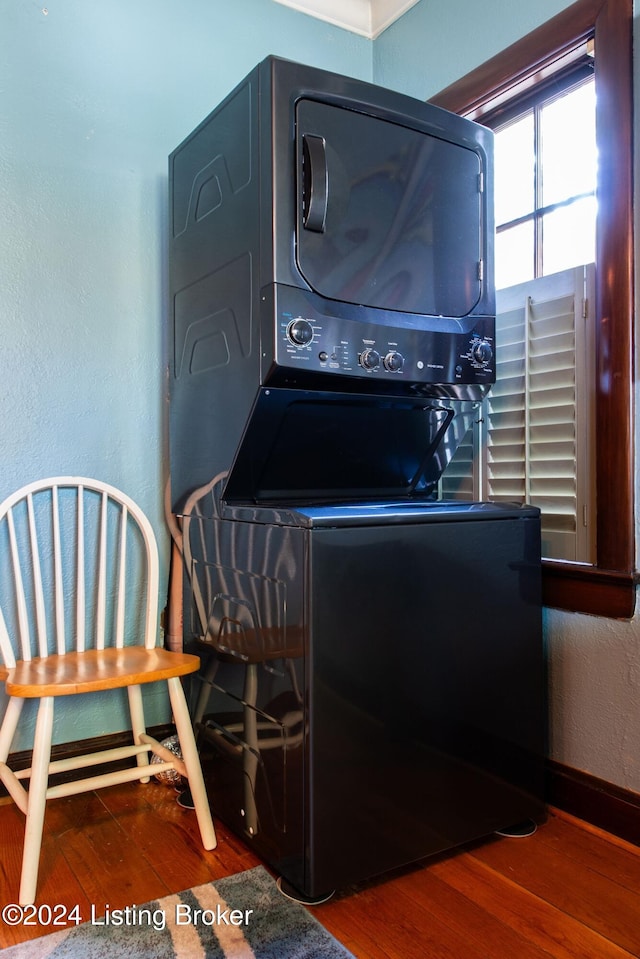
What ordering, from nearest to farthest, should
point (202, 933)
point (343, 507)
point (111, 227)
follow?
point (202, 933), point (343, 507), point (111, 227)

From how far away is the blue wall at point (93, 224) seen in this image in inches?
75.2

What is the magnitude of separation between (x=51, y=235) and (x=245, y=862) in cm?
169

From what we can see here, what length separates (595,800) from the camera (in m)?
1.70

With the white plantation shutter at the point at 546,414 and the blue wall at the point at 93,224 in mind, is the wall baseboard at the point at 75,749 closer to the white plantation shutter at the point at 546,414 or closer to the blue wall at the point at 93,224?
the blue wall at the point at 93,224

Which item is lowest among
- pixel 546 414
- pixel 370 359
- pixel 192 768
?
pixel 192 768

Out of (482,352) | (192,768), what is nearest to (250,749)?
(192,768)

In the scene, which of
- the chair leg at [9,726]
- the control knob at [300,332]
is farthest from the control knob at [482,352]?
the chair leg at [9,726]

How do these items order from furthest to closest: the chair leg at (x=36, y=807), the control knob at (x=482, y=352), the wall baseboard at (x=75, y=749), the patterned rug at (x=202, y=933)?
the wall baseboard at (x=75, y=749) → the control knob at (x=482, y=352) → the chair leg at (x=36, y=807) → the patterned rug at (x=202, y=933)

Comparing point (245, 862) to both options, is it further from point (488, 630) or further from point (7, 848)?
point (488, 630)

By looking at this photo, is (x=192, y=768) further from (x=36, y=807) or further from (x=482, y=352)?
(x=482, y=352)

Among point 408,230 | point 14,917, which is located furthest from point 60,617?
point 408,230

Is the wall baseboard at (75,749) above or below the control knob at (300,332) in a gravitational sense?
below

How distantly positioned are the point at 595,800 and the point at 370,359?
1.19 m

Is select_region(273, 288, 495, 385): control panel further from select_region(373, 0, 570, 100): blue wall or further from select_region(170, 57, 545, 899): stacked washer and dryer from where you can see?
select_region(373, 0, 570, 100): blue wall
